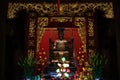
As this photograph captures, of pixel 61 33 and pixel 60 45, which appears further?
pixel 60 45

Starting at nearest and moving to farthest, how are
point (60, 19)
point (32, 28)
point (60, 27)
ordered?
point (32, 28) < point (60, 19) < point (60, 27)

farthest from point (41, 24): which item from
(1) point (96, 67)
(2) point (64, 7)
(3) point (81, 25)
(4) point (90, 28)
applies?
(1) point (96, 67)

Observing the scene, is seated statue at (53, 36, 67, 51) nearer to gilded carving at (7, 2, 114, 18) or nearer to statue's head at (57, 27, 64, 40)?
statue's head at (57, 27, 64, 40)

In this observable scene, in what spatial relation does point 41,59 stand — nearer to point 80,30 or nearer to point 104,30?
point 80,30

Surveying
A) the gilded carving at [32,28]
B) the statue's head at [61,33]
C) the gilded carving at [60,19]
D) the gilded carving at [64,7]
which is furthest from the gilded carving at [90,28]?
the gilded carving at [32,28]

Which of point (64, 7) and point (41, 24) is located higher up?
point (64, 7)

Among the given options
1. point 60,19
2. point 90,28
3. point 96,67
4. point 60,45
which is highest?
point 60,19

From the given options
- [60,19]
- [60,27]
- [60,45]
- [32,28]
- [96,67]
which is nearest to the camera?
[96,67]

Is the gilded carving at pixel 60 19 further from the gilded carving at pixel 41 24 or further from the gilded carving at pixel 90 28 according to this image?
the gilded carving at pixel 90 28

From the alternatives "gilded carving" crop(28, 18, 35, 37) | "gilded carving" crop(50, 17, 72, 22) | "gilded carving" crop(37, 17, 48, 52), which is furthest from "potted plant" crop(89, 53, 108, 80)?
"gilded carving" crop(28, 18, 35, 37)

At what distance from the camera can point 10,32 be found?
684 centimetres

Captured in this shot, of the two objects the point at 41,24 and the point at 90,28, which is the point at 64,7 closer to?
the point at 41,24

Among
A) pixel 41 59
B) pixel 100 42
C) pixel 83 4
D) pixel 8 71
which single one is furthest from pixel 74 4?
pixel 8 71

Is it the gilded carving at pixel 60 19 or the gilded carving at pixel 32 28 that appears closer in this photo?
the gilded carving at pixel 32 28
